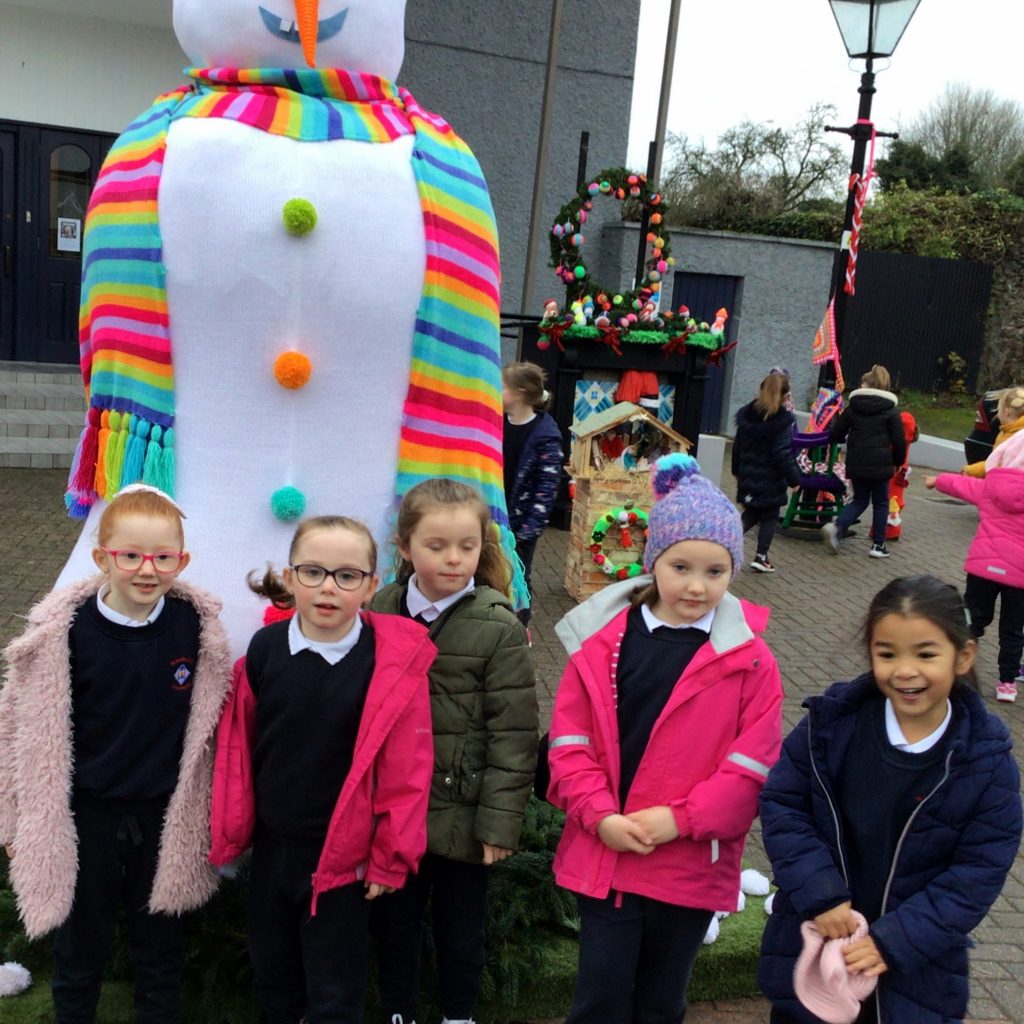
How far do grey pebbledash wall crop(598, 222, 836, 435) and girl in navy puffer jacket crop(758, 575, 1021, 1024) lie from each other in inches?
498

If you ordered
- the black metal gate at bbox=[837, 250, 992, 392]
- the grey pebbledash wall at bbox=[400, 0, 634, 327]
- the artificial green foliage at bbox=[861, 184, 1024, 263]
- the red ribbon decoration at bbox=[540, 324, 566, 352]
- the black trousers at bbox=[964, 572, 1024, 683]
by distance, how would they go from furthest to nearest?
the artificial green foliage at bbox=[861, 184, 1024, 263], the black metal gate at bbox=[837, 250, 992, 392], the grey pebbledash wall at bbox=[400, 0, 634, 327], the red ribbon decoration at bbox=[540, 324, 566, 352], the black trousers at bbox=[964, 572, 1024, 683]

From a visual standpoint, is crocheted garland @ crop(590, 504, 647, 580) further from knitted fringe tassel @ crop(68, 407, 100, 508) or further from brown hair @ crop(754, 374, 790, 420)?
knitted fringe tassel @ crop(68, 407, 100, 508)

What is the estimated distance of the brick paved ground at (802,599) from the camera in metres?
3.51

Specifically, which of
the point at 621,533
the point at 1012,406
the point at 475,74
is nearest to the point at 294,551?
the point at 621,533

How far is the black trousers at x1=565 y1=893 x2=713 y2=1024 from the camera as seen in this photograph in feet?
8.28

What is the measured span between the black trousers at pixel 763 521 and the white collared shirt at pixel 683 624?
6.06m

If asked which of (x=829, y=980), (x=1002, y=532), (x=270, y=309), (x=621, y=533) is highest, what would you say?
(x=270, y=309)

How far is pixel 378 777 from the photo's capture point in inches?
95.9

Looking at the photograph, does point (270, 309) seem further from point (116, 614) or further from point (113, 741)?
point (113, 741)

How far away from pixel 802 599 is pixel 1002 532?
8.04ft

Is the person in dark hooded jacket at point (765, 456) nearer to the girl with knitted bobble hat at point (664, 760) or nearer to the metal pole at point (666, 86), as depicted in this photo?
the metal pole at point (666, 86)

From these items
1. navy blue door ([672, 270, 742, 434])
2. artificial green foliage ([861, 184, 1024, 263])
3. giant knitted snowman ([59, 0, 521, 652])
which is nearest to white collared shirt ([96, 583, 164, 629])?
giant knitted snowman ([59, 0, 521, 652])

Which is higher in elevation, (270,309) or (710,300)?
(710,300)

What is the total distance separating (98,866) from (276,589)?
715 mm
